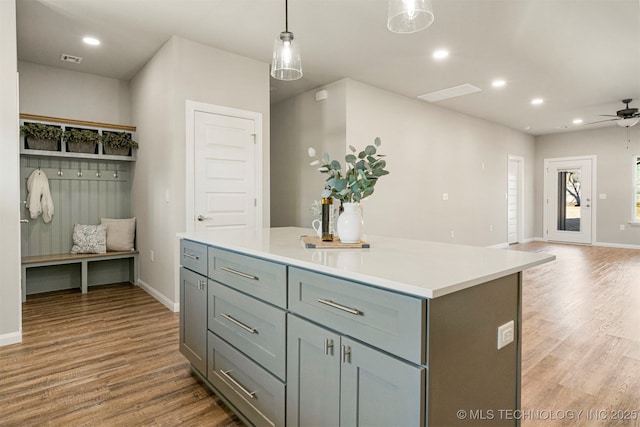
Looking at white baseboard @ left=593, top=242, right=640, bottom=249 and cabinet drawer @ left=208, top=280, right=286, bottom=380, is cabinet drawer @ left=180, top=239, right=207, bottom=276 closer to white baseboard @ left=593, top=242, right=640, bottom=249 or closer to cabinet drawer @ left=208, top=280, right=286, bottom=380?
cabinet drawer @ left=208, top=280, right=286, bottom=380

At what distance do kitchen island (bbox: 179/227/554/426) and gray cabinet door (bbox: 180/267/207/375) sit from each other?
0.70 ft

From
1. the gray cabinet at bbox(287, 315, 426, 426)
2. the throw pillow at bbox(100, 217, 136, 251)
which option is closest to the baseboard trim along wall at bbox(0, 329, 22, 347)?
the throw pillow at bbox(100, 217, 136, 251)

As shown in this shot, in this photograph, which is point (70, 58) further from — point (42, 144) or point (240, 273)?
point (240, 273)

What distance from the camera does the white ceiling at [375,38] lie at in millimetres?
3129

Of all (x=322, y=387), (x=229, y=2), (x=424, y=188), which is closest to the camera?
(x=322, y=387)

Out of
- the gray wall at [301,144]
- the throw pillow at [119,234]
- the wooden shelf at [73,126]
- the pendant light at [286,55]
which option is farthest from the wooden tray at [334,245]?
the wooden shelf at [73,126]

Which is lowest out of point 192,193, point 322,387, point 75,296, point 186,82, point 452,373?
point 75,296

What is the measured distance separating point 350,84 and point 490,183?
14.0 ft

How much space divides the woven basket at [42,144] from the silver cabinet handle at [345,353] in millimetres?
4345

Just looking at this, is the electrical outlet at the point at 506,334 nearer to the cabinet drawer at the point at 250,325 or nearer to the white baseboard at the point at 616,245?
the cabinet drawer at the point at 250,325

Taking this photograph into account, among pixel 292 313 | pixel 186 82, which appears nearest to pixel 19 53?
pixel 186 82

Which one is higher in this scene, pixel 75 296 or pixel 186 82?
pixel 186 82

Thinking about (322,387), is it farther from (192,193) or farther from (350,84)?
(350,84)

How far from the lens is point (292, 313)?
4.74 feet
